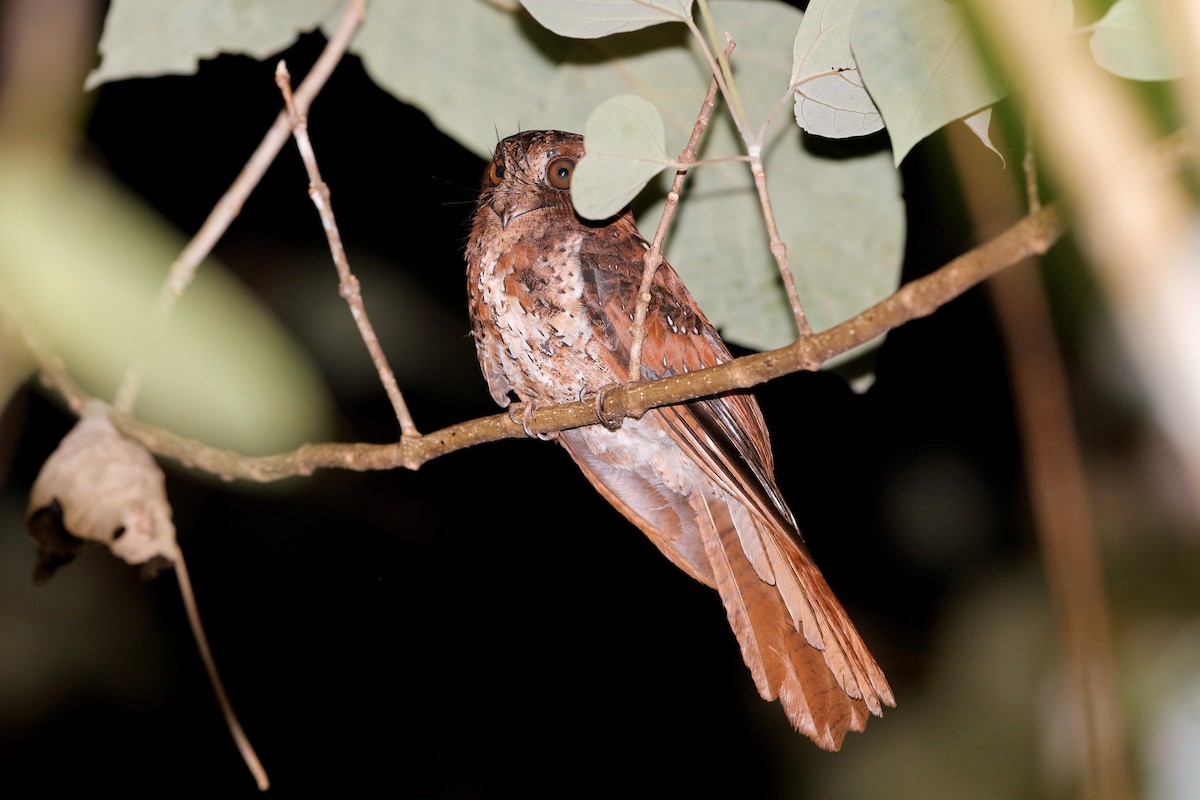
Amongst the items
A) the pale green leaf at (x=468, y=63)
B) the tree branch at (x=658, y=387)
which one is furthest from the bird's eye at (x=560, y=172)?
the tree branch at (x=658, y=387)

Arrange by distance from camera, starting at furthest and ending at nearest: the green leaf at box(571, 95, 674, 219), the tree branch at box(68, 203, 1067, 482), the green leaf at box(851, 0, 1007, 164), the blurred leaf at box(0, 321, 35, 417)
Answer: the blurred leaf at box(0, 321, 35, 417), the green leaf at box(571, 95, 674, 219), the green leaf at box(851, 0, 1007, 164), the tree branch at box(68, 203, 1067, 482)

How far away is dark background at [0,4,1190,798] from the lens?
4.11m

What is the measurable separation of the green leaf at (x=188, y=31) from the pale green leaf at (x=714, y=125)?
136 millimetres

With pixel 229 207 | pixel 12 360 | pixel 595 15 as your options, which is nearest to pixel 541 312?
pixel 229 207

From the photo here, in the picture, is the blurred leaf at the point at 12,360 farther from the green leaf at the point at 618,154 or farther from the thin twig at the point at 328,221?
the green leaf at the point at 618,154

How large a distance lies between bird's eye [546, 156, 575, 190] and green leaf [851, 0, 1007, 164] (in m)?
A: 1.11

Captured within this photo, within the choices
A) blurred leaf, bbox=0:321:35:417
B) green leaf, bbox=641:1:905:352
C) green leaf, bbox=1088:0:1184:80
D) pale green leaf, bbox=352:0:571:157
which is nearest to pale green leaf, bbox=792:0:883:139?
green leaf, bbox=1088:0:1184:80

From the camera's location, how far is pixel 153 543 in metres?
1.64

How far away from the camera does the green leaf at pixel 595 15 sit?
1.38 m

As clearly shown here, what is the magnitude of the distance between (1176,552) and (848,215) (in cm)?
265

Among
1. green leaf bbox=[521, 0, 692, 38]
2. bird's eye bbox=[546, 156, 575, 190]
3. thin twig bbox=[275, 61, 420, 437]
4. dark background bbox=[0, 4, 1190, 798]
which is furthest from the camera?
dark background bbox=[0, 4, 1190, 798]

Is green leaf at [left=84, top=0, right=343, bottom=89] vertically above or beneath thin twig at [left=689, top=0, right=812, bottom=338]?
above

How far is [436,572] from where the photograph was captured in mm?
5355

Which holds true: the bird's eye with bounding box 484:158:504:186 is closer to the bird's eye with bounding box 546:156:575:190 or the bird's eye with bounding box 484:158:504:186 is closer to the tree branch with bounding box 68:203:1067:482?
the bird's eye with bounding box 546:156:575:190
